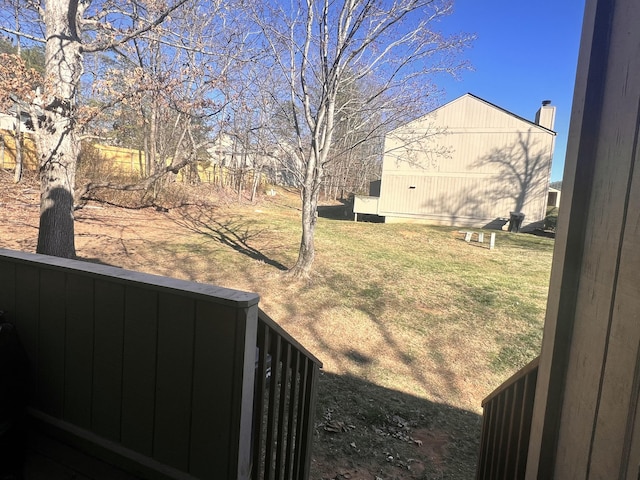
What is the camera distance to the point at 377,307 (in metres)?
6.71

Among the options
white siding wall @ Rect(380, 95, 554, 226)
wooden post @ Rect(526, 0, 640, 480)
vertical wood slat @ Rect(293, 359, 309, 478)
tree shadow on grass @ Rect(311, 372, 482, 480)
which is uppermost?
white siding wall @ Rect(380, 95, 554, 226)

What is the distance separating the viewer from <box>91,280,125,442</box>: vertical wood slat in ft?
5.37

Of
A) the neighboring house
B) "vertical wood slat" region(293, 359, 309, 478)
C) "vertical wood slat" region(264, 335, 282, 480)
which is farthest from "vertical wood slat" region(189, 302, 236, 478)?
the neighboring house

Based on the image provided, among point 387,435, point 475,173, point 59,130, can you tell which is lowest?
point 387,435

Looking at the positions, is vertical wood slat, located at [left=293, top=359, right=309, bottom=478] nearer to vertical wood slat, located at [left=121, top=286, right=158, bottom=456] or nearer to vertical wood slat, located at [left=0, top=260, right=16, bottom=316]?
vertical wood slat, located at [left=121, top=286, right=158, bottom=456]

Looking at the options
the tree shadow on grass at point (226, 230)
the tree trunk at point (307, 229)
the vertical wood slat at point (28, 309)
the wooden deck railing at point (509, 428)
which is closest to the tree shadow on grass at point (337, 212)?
the tree shadow on grass at point (226, 230)

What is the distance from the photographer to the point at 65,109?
4.84 m

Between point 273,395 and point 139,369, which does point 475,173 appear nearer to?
point 273,395

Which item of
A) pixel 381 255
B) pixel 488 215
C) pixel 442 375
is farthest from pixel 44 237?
pixel 488 215

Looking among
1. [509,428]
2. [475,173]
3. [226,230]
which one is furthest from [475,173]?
[509,428]

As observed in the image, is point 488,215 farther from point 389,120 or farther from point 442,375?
point 442,375

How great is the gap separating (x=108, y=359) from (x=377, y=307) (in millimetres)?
5409

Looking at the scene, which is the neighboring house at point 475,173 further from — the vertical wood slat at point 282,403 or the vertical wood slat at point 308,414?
the vertical wood slat at point 282,403

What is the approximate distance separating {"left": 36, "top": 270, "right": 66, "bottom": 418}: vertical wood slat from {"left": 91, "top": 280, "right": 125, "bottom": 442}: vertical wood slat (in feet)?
0.76
